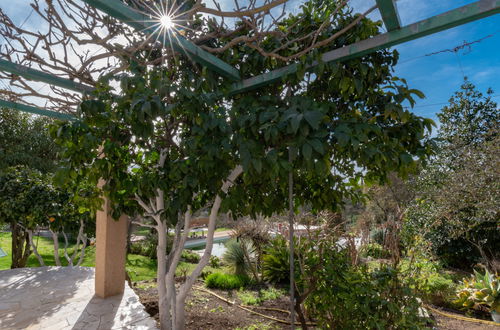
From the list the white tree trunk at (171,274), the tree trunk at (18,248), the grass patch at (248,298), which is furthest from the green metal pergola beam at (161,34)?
the tree trunk at (18,248)

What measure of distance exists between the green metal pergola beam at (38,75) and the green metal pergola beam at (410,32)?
4.77 ft

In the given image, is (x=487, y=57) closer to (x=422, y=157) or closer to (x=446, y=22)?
(x=422, y=157)

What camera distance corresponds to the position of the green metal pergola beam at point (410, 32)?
52.3 inches

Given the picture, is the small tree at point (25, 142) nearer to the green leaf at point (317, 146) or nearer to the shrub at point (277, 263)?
the shrub at point (277, 263)

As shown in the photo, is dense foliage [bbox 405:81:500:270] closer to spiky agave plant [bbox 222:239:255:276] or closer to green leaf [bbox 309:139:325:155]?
spiky agave plant [bbox 222:239:255:276]

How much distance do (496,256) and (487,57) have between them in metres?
5.02

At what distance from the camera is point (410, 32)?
149 centimetres

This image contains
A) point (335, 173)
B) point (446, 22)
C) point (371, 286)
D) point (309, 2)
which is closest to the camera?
point (446, 22)

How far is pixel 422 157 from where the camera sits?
192 centimetres

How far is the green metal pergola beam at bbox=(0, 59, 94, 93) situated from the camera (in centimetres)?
205

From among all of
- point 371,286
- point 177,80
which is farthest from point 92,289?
point 371,286

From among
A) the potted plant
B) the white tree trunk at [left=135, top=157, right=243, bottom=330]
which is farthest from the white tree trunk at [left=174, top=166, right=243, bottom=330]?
the potted plant

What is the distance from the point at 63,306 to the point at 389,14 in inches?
144

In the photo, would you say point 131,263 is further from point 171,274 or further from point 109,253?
point 171,274
